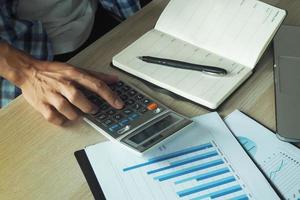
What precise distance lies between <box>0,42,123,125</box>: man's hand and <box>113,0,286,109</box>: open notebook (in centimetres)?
9

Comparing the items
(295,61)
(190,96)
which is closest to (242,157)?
(190,96)

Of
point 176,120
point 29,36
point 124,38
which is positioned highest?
point 29,36

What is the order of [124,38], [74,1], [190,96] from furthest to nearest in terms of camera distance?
[74,1] < [124,38] < [190,96]

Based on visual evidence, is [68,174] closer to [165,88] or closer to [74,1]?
[165,88]

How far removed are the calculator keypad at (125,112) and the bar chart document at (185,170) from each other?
0.10ft

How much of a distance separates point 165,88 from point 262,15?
22cm

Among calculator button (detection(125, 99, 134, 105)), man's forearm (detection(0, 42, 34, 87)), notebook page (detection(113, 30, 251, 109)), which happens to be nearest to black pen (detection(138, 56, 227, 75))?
notebook page (detection(113, 30, 251, 109))

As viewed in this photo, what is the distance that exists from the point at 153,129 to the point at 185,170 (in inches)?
3.3

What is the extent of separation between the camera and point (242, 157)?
0.66m

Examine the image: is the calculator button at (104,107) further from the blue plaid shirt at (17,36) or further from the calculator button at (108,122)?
the blue plaid shirt at (17,36)

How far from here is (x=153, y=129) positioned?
68 centimetres

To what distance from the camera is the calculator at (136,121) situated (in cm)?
67

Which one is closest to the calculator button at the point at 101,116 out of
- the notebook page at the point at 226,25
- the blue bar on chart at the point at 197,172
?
the blue bar on chart at the point at 197,172

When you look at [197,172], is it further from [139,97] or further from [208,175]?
[139,97]
